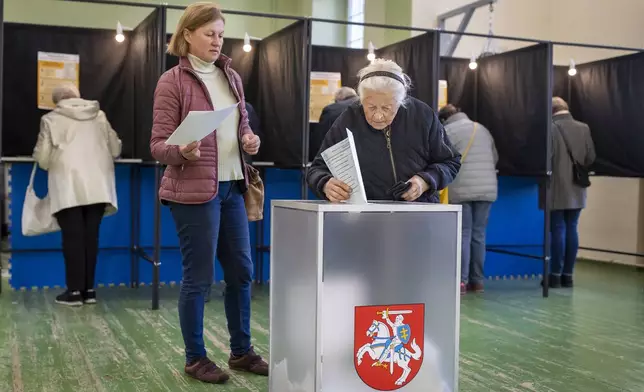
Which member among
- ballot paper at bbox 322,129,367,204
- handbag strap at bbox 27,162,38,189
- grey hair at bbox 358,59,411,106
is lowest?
handbag strap at bbox 27,162,38,189

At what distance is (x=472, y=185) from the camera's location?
17.4 feet

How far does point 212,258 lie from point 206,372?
457 millimetres

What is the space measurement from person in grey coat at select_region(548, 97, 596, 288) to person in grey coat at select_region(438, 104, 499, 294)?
64 centimetres

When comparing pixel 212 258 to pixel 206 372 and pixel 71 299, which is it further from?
pixel 71 299

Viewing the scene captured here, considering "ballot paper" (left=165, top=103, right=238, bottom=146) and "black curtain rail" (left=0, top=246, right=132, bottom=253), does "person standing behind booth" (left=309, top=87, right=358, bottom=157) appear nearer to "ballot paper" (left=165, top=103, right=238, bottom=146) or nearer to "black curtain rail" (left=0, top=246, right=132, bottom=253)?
"black curtain rail" (left=0, top=246, right=132, bottom=253)

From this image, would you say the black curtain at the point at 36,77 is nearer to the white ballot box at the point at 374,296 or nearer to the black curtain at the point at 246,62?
the black curtain at the point at 246,62

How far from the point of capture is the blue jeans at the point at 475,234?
17.6 feet

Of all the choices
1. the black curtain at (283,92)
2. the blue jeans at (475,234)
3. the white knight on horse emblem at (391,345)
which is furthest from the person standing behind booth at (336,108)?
the white knight on horse emblem at (391,345)

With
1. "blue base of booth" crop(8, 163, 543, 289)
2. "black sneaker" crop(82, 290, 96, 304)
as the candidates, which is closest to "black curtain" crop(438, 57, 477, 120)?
"blue base of booth" crop(8, 163, 543, 289)

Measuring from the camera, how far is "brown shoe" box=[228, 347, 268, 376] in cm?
298

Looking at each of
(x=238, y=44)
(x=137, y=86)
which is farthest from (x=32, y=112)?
(x=238, y=44)

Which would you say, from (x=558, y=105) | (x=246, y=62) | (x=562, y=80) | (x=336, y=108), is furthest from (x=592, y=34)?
(x=246, y=62)

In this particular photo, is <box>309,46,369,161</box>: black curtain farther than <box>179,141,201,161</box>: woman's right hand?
Yes

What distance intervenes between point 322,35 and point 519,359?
27.9ft
